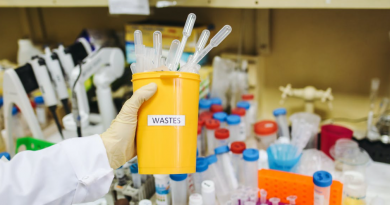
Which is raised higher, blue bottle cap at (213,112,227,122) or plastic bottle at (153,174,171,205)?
blue bottle cap at (213,112,227,122)

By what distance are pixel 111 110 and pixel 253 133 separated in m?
0.67

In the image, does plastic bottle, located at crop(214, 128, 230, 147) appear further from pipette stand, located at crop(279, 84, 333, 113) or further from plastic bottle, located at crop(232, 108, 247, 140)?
pipette stand, located at crop(279, 84, 333, 113)

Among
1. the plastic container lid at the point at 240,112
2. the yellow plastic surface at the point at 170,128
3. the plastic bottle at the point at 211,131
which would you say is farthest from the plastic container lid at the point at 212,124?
the yellow plastic surface at the point at 170,128

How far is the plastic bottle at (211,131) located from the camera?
120 centimetres

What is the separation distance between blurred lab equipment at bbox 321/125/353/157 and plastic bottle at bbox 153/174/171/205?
0.69 meters

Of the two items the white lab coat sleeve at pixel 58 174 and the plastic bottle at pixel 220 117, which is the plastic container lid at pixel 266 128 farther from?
the white lab coat sleeve at pixel 58 174

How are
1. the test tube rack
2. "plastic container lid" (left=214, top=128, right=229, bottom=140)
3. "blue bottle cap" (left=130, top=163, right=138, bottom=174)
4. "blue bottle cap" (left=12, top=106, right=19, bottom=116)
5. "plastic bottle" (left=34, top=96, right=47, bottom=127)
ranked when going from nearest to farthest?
the test tube rack < "blue bottle cap" (left=130, top=163, right=138, bottom=174) < "plastic container lid" (left=214, top=128, right=229, bottom=140) < "blue bottle cap" (left=12, top=106, right=19, bottom=116) < "plastic bottle" (left=34, top=96, right=47, bottom=127)

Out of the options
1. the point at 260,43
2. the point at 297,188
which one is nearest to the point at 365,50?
the point at 260,43

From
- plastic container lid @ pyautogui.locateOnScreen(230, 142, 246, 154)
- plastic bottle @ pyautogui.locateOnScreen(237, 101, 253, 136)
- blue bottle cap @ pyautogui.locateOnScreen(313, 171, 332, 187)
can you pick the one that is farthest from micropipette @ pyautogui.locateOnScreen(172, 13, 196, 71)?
plastic bottle @ pyautogui.locateOnScreen(237, 101, 253, 136)

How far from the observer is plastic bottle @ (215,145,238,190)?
1.05 metres

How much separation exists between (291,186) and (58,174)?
0.68 m

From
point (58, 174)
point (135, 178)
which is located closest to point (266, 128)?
point (135, 178)

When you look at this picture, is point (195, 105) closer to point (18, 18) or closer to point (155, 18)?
point (155, 18)

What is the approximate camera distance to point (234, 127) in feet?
4.10
